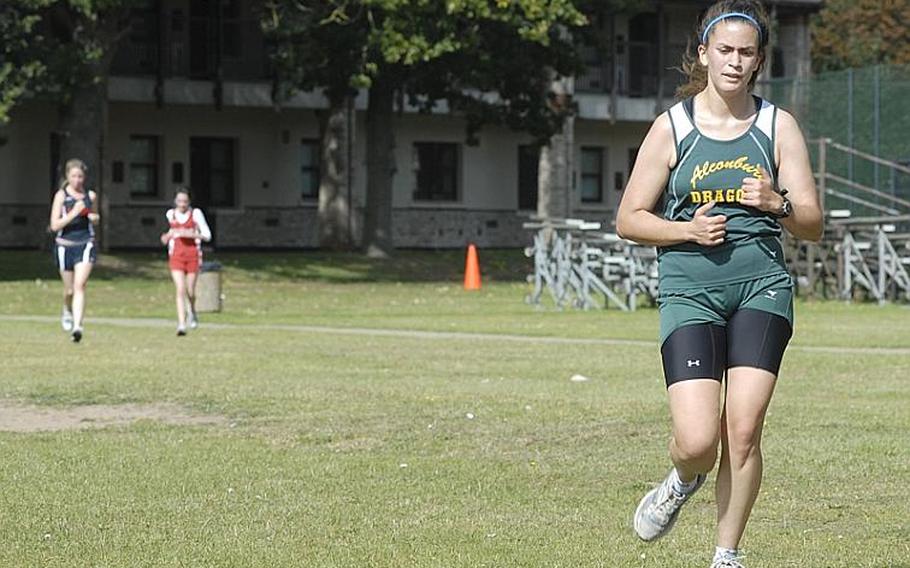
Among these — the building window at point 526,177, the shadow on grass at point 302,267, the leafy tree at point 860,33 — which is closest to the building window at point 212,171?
the shadow on grass at point 302,267

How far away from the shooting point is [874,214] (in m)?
35.3

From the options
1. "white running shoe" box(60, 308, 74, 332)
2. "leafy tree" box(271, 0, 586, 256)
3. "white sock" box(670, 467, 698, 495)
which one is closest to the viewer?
"white sock" box(670, 467, 698, 495)

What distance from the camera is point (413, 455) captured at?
Answer: 11.5 m

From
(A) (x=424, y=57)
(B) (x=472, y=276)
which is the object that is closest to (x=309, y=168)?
(B) (x=472, y=276)

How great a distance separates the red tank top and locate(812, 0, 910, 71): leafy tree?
138 ft

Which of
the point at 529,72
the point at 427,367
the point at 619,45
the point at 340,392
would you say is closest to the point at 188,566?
the point at 340,392

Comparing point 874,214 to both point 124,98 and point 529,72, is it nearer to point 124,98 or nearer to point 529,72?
point 529,72

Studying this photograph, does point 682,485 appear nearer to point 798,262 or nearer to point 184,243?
point 184,243

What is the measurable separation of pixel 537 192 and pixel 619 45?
5182 mm

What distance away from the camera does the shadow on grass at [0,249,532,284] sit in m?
40.3

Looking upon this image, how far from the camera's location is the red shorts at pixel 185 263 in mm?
24750

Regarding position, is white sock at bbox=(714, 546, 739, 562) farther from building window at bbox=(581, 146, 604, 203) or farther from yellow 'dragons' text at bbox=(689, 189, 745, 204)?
building window at bbox=(581, 146, 604, 203)

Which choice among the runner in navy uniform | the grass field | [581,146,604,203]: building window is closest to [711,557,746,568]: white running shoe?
the grass field

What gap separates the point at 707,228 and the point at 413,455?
5078 millimetres
